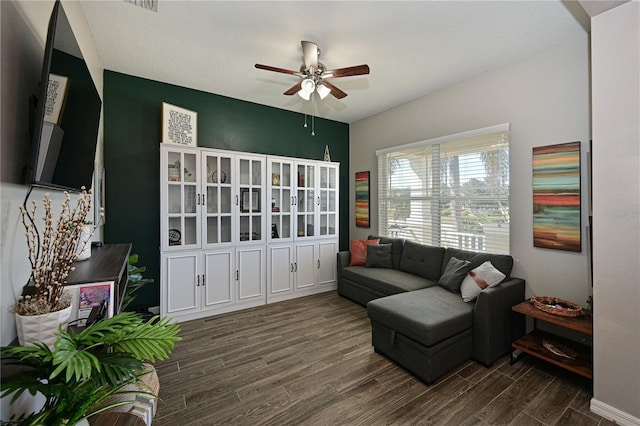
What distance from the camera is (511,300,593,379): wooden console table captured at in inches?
81.7

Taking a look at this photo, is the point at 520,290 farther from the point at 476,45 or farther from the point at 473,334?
the point at 476,45

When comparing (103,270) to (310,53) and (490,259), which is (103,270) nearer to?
(310,53)

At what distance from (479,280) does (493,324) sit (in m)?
0.41

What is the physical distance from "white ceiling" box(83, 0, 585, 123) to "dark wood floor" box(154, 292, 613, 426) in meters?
2.94

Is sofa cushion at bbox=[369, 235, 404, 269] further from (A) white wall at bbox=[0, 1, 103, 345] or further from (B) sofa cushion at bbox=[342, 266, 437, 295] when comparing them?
(A) white wall at bbox=[0, 1, 103, 345]

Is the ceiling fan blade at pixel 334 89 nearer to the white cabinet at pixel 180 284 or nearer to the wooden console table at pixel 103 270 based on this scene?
the wooden console table at pixel 103 270

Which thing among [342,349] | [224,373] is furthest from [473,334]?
[224,373]

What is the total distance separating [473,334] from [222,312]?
2.85 metres

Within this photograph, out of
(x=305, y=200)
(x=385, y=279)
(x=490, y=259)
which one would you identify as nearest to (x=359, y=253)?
(x=385, y=279)

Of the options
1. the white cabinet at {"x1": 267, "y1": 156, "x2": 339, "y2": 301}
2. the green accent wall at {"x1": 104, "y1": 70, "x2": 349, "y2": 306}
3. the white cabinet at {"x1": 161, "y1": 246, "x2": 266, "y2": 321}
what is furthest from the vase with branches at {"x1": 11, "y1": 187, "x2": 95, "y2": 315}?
the white cabinet at {"x1": 267, "y1": 156, "x2": 339, "y2": 301}

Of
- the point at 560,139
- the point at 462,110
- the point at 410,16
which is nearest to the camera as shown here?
the point at 410,16

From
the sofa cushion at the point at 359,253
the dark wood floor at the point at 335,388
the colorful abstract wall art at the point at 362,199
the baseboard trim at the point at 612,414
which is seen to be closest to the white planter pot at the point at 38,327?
the dark wood floor at the point at 335,388

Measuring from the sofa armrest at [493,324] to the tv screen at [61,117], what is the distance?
302 centimetres

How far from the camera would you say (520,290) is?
108 inches
